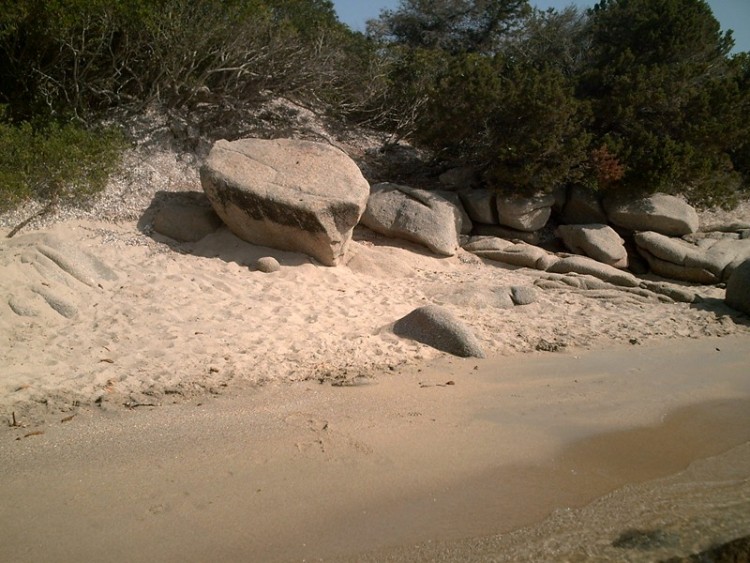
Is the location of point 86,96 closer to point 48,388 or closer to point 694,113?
point 48,388

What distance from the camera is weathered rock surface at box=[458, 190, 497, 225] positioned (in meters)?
12.6

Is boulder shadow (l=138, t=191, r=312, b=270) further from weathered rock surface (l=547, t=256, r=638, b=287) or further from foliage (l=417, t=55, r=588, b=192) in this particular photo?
foliage (l=417, t=55, r=588, b=192)

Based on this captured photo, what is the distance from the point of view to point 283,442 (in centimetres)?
472

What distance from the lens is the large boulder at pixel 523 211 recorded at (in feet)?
40.9

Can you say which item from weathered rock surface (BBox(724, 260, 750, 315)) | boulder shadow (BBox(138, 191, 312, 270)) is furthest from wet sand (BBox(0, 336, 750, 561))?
weathered rock surface (BBox(724, 260, 750, 315))

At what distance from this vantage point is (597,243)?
1224cm

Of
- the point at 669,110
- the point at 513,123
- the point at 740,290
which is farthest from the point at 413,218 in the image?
the point at 669,110

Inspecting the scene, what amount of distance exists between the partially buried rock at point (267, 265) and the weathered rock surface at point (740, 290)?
7005 mm

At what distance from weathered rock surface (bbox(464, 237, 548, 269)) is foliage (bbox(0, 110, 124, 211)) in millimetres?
6344

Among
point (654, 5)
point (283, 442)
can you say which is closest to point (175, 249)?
point (283, 442)

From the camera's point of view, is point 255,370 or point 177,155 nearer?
point 255,370

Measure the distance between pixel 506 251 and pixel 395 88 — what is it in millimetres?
5372

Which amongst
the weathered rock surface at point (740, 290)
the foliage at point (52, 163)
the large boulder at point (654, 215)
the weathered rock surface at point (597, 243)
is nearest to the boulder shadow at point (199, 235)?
the foliage at point (52, 163)

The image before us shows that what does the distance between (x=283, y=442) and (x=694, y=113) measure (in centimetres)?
1234
